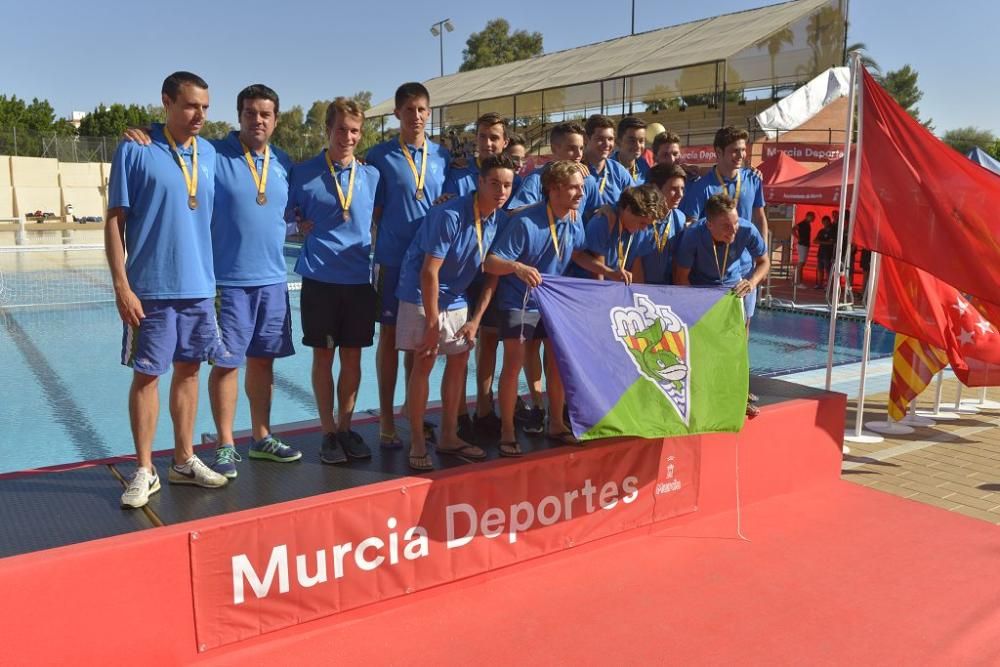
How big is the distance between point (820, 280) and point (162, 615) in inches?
609

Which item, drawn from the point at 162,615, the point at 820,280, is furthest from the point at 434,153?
the point at 820,280

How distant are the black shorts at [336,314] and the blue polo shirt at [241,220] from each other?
278 mm

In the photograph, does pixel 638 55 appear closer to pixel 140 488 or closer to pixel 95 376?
pixel 95 376

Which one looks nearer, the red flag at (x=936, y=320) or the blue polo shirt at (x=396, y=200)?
the blue polo shirt at (x=396, y=200)

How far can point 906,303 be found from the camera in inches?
242

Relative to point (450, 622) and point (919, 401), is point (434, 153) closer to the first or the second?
point (450, 622)

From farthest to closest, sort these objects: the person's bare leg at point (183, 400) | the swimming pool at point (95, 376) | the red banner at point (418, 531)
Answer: the swimming pool at point (95, 376)
the person's bare leg at point (183, 400)
the red banner at point (418, 531)

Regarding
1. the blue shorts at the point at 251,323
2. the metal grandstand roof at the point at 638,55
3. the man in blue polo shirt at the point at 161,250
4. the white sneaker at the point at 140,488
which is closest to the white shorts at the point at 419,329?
the blue shorts at the point at 251,323

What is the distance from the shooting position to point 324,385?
3.79 m

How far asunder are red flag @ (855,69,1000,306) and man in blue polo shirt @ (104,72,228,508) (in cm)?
438

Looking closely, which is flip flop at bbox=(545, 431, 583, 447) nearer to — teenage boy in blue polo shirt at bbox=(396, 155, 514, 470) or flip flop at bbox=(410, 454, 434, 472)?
teenage boy in blue polo shirt at bbox=(396, 155, 514, 470)

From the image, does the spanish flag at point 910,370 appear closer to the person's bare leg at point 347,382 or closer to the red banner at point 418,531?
the red banner at point 418,531

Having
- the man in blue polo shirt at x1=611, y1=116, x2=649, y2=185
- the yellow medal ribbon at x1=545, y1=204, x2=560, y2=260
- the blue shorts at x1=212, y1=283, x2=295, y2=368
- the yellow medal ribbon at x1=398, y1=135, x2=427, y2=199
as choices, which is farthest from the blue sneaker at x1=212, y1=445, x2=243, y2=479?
the man in blue polo shirt at x1=611, y1=116, x2=649, y2=185

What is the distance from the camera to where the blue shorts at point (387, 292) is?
4031mm
